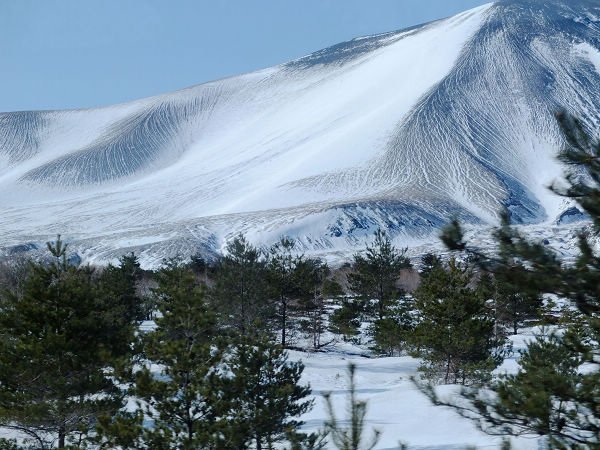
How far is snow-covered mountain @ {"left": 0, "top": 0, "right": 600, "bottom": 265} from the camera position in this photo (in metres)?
115

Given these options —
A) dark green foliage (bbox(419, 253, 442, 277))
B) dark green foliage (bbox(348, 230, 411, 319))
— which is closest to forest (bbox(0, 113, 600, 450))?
dark green foliage (bbox(419, 253, 442, 277))

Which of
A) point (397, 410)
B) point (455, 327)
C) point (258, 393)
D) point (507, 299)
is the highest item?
point (507, 299)

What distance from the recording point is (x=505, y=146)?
15225cm

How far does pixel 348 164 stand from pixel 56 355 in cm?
13113

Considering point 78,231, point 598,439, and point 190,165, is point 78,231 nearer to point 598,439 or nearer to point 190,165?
point 190,165

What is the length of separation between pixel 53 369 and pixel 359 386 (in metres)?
13.8

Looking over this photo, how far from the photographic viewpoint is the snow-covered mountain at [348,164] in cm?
11456

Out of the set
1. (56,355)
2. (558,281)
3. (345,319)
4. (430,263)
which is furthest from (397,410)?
(430,263)

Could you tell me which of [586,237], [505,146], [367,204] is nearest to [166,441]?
[586,237]

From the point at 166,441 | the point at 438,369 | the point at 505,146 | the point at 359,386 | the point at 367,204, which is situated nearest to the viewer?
the point at 166,441

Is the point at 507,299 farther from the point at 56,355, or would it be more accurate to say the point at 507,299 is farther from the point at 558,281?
the point at 558,281

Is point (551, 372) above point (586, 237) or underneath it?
underneath

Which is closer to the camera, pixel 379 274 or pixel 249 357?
pixel 249 357

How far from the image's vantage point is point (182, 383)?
10.9 meters
